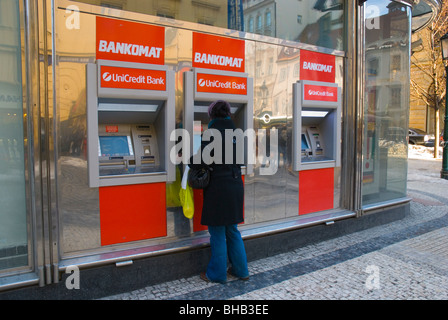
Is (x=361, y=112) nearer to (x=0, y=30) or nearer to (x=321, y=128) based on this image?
(x=321, y=128)

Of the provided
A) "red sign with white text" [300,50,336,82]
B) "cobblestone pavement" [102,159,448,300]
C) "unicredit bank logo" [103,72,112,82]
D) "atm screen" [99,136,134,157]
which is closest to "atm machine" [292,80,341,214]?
"red sign with white text" [300,50,336,82]

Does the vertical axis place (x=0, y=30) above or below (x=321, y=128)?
above

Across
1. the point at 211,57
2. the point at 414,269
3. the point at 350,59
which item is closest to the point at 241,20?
the point at 211,57

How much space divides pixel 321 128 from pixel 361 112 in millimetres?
647

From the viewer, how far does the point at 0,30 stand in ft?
9.60

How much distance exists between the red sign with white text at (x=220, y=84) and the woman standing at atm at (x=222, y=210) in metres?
0.36

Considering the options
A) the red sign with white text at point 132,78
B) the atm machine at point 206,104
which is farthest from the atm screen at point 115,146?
the atm machine at point 206,104

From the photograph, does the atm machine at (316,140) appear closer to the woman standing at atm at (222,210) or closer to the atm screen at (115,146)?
the woman standing at atm at (222,210)

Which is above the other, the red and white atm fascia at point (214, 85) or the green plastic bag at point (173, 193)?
the red and white atm fascia at point (214, 85)

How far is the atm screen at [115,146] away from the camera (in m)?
3.46

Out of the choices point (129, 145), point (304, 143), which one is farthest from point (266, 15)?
point (129, 145)

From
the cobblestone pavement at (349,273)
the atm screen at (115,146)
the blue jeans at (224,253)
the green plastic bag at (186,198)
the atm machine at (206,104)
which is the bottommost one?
the cobblestone pavement at (349,273)

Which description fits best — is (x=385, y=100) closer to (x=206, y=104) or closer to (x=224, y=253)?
(x=206, y=104)

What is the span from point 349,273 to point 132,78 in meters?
3.00
